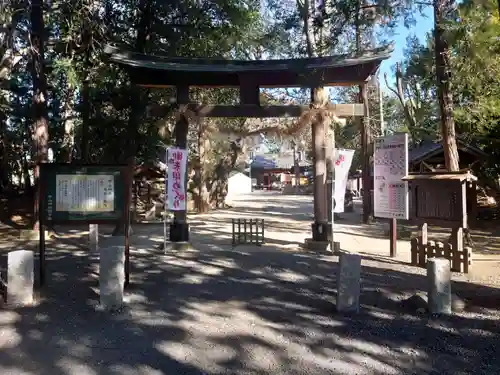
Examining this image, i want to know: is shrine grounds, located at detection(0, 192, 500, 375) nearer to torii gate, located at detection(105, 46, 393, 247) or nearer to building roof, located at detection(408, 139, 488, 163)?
torii gate, located at detection(105, 46, 393, 247)

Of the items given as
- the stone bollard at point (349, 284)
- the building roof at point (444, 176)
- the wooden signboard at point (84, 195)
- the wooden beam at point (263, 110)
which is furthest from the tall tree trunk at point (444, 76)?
the wooden signboard at point (84, 195)

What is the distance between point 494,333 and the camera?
16.2 ft

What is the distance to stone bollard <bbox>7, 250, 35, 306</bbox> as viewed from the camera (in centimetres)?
586

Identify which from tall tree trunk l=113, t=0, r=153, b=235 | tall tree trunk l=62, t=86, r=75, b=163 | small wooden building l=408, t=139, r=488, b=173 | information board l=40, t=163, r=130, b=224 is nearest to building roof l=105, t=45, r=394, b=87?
A: tall tree trunk l=113, t=0, r=153, b=235

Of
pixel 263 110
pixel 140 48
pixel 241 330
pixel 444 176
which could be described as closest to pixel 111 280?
pixel 241 330

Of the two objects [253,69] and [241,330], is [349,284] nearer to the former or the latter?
[241,330]

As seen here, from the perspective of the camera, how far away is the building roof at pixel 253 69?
9742mm

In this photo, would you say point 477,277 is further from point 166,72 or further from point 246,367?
point 166,72

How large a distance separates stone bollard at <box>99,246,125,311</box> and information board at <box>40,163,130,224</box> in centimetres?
110

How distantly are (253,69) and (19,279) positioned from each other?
20.7ft

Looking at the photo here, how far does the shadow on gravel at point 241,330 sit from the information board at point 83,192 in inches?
42.7

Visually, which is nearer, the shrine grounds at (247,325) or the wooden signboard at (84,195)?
the shrine grounds at (247,325)

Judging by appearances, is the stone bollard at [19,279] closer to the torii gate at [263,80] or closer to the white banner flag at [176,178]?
the white banner flag at [176,178]

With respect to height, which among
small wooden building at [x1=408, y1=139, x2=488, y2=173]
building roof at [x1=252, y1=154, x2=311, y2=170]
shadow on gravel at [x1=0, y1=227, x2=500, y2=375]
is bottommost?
shadow on gravel at [x1=0, y1=227, x2=500, y2=375]
